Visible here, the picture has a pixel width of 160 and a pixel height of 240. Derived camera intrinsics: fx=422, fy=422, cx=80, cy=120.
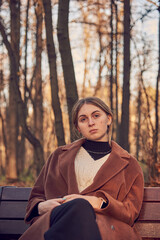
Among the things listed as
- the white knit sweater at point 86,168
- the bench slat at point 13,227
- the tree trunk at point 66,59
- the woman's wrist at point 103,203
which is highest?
the tree trunk at point 66,59

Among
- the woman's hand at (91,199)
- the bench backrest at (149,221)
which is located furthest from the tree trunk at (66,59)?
the woman's hand at (91,199)

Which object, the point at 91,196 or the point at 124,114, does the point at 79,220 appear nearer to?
the point at 91,196

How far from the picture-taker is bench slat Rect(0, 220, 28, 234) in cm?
409

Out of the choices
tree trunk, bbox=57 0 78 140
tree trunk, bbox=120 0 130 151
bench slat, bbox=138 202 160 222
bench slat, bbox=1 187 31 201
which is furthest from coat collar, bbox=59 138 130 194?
tree trunk, bbox=120 0 130 151

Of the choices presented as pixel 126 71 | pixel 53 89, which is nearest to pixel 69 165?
pixel 53 89

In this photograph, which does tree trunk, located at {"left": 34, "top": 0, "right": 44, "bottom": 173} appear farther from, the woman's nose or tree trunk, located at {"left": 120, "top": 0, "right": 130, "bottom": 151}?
the woman's nose

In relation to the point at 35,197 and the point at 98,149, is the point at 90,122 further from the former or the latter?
the point at 35,197

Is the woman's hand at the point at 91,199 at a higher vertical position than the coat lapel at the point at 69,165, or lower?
lower

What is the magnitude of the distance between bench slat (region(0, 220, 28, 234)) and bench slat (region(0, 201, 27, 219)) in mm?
50

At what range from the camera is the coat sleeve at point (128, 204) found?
3432 millimetres

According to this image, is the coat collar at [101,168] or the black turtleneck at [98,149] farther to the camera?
the black turtleneck at [98,149]

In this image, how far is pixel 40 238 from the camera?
3.27 metres

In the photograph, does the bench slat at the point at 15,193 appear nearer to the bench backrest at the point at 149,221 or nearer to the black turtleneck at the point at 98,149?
the black turtleneck at the point at 98,149

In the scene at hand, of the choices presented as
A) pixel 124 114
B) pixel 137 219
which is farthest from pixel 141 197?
pixel 124 114
